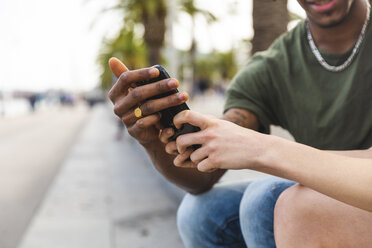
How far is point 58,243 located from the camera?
10.4ft

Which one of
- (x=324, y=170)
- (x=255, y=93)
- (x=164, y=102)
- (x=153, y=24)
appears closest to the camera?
(x=324, y=170)

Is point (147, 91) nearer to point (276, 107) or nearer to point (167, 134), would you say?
point (167, 134)

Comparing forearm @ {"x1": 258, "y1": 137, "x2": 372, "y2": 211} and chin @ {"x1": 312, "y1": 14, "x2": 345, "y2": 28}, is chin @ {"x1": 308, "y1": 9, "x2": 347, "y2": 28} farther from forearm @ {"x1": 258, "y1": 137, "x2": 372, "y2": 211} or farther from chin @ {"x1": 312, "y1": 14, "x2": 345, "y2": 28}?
forearm @ {"x1": 258, "y1": 137, "x2": 372, "y2": 211}

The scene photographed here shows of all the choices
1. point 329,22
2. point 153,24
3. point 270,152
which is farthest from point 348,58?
point 153,24

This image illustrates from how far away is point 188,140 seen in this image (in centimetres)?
119

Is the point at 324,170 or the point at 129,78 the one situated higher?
the point at 129,78

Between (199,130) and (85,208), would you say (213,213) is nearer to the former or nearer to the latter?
(199,130)

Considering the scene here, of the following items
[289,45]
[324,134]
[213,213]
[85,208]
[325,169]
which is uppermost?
[289,45]

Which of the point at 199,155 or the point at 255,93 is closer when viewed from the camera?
the point at 199,155

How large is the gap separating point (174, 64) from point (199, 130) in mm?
12720

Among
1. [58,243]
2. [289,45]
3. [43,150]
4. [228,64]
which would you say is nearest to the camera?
[289,45]

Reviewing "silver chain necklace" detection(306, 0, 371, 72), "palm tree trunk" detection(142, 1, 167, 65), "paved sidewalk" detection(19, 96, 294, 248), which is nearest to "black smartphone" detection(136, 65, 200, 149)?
"silver chain necklace" detection(306, 0, 371, 72)

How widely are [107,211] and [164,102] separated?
9.93 ft

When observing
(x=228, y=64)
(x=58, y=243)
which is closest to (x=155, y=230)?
(x=58, y=243)
